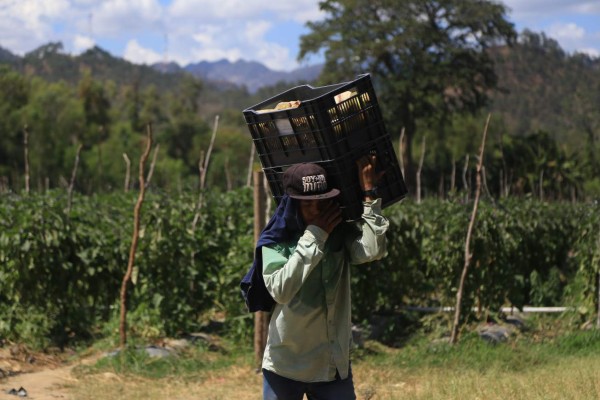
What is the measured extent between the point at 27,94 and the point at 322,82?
61.7 feet

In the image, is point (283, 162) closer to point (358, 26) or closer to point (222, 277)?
point (222, 277)

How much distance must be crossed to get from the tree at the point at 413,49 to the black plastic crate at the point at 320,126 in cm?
3192

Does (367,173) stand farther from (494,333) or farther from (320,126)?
(494,333)

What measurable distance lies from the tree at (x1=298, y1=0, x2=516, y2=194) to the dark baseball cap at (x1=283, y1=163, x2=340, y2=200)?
3222cm

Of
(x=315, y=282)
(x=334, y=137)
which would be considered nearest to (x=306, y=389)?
(x=315, y=282)

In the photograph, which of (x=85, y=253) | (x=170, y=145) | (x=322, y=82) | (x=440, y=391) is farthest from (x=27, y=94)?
(x=440, y=391)

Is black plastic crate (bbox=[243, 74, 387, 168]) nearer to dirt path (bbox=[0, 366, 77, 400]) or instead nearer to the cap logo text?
the cap logo text

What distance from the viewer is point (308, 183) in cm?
319

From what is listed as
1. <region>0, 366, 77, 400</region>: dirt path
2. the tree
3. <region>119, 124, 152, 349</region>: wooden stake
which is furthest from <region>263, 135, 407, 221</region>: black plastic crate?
the tree

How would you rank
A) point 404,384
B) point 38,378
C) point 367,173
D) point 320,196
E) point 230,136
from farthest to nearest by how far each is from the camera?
1. point 230,136
2. point 38,378
3. point 404,384
4. point 367,173
5. point 320,196

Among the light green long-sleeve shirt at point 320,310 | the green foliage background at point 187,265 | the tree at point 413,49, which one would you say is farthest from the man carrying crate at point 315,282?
the tree at point 413,49

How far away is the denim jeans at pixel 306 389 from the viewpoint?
338 centimetres

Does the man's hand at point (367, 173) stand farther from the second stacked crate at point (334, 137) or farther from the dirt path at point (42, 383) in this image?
the dirt path at point (42, 383)

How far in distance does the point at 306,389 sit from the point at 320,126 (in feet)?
3.42
